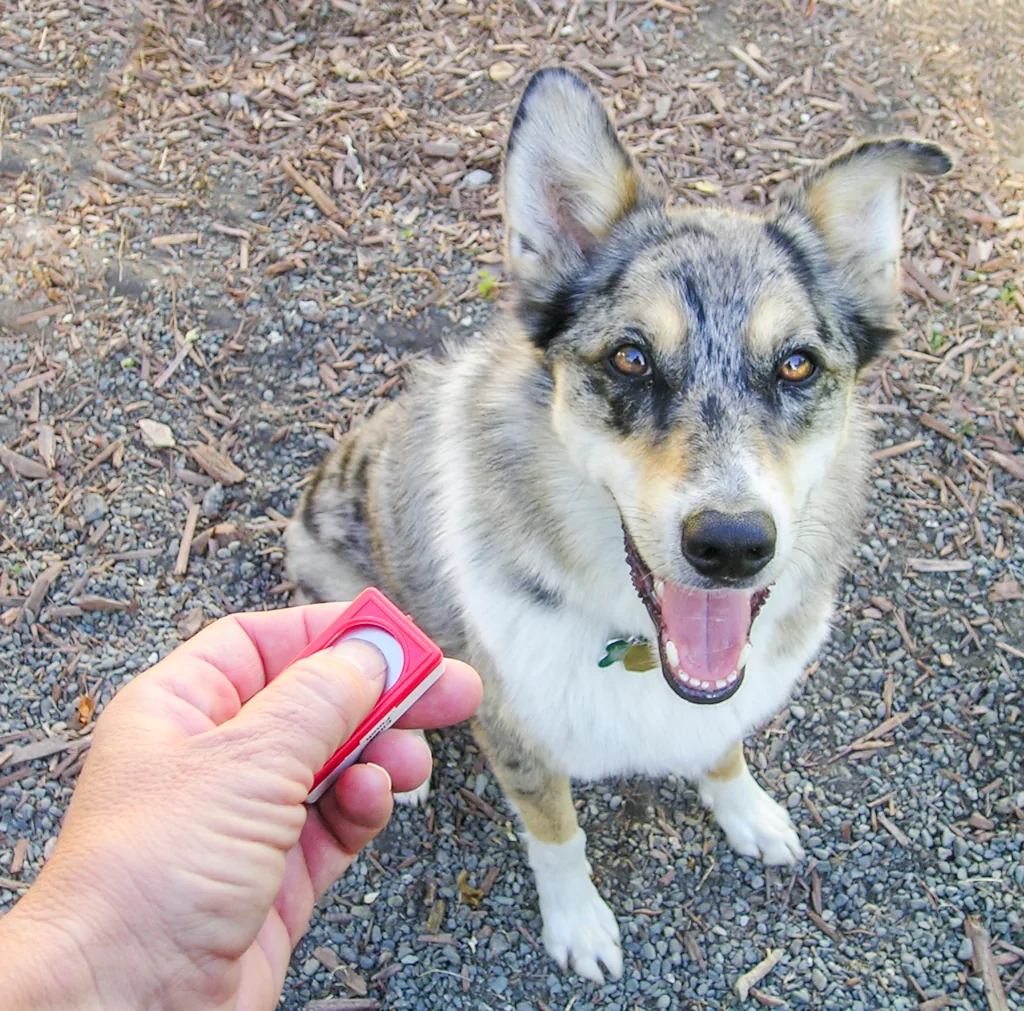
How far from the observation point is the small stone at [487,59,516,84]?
619 centimetres

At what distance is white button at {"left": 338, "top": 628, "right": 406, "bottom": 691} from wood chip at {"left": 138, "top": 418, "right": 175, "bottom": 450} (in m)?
3.06

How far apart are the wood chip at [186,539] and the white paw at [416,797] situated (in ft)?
5.16

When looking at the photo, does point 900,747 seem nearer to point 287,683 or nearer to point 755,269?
point 755,269

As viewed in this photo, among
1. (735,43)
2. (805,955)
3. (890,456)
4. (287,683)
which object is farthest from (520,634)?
(735,43)

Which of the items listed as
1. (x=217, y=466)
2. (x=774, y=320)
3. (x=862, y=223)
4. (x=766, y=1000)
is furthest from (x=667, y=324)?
(x=217, y=466)

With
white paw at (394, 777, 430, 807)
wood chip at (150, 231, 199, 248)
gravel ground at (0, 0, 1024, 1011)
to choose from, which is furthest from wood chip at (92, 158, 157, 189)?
white paw at (394, 777, 430, 807)

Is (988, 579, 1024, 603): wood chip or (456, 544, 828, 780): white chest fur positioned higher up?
(456, 544, 828, 780): white chest fur

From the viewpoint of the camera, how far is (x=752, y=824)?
4125 mm

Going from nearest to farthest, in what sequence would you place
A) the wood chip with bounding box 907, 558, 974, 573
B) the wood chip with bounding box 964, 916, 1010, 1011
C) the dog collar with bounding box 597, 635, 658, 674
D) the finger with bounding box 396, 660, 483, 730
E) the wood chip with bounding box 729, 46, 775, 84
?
the finger with bounding box 396, 660, 483, 730 → the dog collar with bounding box 597, 635, 658, 674 → the wood chip with bounding box 964, 916, 1010, 1011 → the wood chip with bounding box 907, 558, 974, 573 → the wood chip with bounding box 729, 46, 775, 84

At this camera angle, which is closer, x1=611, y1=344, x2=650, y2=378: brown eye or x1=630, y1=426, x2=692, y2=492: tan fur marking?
x1=630, y1=426, x2=692, y2=492: tan fur marking

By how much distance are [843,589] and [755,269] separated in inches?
92.8

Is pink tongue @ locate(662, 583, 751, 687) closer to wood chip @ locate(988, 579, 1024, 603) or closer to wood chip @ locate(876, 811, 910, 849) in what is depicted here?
wood chip @ locate(876, 811, 910, 849)

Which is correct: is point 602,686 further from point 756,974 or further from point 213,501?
point 213,501

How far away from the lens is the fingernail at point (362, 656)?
238 cm
